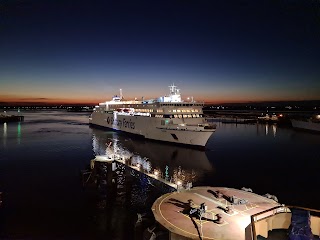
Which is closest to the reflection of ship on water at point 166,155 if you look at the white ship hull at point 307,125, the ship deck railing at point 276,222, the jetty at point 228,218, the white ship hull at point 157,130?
the white ship hull at point 157,130

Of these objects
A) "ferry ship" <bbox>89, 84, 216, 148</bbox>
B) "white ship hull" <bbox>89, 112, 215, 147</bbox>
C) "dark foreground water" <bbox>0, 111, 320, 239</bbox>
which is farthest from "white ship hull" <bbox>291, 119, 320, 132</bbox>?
"white ship hull" <bbox>89, 112, 215, 147</bbox>

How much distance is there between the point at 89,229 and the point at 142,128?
42679mm

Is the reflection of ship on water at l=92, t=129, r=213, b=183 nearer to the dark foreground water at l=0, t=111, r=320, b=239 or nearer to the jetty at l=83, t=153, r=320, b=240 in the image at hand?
the dark foreground water at l=0, t=111, r=320, b=239

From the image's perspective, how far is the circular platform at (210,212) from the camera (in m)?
13.2

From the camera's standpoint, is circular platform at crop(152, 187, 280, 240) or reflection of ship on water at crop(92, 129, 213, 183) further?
reflection of ship on water at crop(92, 129, 213, 183)

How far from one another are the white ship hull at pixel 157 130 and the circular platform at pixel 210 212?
2951cm

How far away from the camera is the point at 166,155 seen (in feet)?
145

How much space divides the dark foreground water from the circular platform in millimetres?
4763

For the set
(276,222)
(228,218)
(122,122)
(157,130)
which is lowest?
(276,222)

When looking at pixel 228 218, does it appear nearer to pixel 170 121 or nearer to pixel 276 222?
pixel 276 222

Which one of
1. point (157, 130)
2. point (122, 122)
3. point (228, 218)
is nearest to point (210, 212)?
point (228, 218)

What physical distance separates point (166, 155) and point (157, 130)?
11899mm

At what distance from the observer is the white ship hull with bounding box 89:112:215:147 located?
4847 centimetres

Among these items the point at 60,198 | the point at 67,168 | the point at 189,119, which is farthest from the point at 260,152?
the point at 60,198
